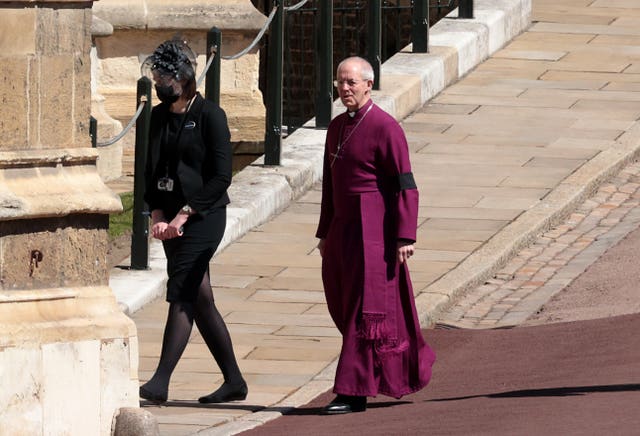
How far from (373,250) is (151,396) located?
3.97 ft

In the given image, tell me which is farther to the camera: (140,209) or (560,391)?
(140,209)

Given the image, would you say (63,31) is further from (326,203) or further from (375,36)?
(375,36)

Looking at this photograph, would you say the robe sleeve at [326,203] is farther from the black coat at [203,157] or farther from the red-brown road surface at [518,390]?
the red-brown road surface at [518,390]

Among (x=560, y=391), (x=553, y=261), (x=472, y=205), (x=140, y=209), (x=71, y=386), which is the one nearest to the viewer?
(x=71, y=386)

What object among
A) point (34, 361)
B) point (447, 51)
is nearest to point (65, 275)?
point (34, 361)

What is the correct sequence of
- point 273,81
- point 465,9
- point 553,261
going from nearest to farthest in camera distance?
point 553,261 < point 273,81 < point 465,9

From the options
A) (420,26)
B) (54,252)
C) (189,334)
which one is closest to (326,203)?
(189,334)

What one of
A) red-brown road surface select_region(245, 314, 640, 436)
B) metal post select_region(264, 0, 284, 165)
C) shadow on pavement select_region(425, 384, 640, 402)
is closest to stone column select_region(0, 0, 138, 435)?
red-brown road surface select_region(245, 314, 640, 436)

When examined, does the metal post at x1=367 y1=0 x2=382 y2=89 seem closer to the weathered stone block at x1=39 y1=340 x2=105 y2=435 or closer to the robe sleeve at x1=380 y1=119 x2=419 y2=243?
the robe sleeve at x1=380 y1=119 x2=419 y2=243

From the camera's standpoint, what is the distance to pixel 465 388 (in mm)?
9672

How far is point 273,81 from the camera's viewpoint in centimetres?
1406

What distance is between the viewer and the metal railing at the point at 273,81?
470 inches

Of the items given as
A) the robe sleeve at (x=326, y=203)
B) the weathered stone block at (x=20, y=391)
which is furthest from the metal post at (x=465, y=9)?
the weathered stone block at (x=20, y=391)

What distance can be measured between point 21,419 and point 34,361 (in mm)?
240
